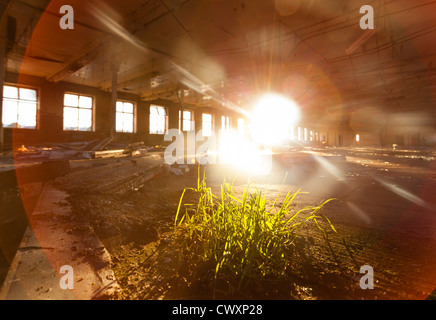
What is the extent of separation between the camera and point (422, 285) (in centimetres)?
140

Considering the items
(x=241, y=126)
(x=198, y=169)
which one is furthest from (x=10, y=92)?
(x=241, y=126)

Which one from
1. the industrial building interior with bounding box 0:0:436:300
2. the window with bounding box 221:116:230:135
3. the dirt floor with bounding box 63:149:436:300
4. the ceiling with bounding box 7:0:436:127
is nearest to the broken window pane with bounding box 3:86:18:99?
the industrial building interior with bounding box 0:0:436:300

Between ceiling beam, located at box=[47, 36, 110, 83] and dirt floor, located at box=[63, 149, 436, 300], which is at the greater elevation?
ceiling beam, located at box=[47, 36, 110, 83]

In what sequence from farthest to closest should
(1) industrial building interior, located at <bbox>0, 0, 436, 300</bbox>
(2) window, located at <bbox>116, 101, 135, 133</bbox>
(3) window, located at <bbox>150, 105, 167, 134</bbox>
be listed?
(3) window, located at <bbox>150, 105, 167, 134</bbox> < (2) window, located at <bbox>116, 101, 135, 133</bbox> < (1) industrial building interior, located at <bbox>0, 0, 436, 300</bbox>

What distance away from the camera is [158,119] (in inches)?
689

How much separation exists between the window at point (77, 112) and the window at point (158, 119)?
4393 millimetres

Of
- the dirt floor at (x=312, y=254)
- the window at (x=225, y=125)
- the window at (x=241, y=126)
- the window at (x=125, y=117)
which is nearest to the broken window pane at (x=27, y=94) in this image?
the window at (x=125, y=117)

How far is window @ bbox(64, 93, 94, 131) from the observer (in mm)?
12703

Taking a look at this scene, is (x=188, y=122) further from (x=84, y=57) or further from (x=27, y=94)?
(x=84, y=57)

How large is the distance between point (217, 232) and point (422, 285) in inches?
56.5

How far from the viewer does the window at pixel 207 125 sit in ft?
67.6

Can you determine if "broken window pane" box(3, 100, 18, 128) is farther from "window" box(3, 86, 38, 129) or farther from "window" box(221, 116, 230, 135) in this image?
"window" box(221, 116, 230, 135)

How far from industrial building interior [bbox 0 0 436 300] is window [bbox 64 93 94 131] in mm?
80

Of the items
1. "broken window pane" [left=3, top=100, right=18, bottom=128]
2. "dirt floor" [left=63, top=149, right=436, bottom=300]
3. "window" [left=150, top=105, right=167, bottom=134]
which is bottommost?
"dirt floor" [left=63, top=149, right=436, bottom=300]
